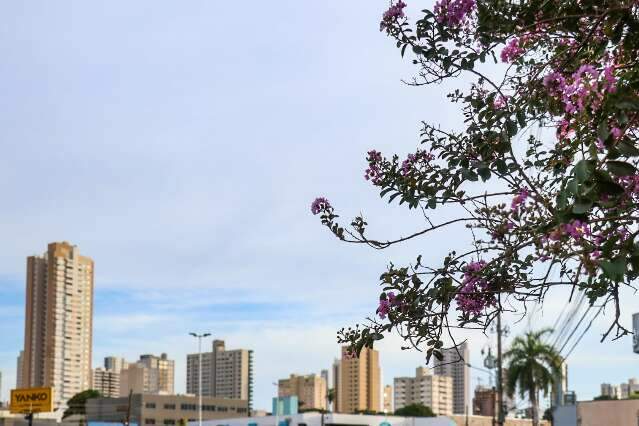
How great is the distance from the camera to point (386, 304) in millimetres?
7348

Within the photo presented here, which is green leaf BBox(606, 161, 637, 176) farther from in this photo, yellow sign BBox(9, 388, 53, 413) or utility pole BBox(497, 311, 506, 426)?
yellow sign BBox(9, 388, 53, 413)

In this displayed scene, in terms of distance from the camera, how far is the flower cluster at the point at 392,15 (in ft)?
24.5

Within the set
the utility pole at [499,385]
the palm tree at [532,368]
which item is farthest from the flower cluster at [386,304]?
the palm tree at [532,368]

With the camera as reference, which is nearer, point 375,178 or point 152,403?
point 375,178

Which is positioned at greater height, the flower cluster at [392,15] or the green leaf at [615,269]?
the flower cluster at [392,15]

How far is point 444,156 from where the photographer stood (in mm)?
7598

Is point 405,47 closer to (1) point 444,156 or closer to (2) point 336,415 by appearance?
(1) point 444,156

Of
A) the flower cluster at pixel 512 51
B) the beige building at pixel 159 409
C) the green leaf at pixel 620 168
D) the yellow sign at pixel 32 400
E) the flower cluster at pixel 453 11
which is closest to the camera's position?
the green leaf at pixel 620 168

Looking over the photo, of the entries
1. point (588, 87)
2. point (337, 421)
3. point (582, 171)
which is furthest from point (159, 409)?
point (582, 171)

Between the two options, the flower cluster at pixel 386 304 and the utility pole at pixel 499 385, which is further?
the utility pole at pixel 499 385

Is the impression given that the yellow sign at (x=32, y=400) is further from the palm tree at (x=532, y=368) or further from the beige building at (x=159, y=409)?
the palm tree at (x=532, y=368)

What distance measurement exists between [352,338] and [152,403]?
143m

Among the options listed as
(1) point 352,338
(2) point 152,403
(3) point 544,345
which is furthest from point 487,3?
(2) point 152,403

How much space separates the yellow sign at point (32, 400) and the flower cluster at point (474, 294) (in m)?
92.3
